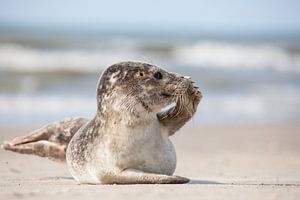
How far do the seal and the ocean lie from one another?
651mm

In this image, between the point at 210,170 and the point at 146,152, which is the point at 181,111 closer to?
the point at 146,152

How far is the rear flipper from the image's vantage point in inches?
321

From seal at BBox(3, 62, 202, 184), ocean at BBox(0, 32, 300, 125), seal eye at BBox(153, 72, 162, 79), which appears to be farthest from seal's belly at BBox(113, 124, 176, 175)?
ocean at BBox(0, 32, 300, 125)

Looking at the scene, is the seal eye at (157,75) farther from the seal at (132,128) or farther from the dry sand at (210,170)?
the dry sand at (210,170)

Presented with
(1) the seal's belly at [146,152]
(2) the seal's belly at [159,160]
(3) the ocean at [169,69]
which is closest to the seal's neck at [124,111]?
(1) the seal's belly at [146,152]

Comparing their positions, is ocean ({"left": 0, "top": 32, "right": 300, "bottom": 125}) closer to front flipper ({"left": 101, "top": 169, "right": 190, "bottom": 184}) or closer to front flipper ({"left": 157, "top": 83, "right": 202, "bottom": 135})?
front flipper ({"left": 157, "top": 83, "right": 202, "bottom": 135})

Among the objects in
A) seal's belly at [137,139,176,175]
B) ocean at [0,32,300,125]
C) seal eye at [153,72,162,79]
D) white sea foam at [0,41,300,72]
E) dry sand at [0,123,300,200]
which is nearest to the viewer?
dry sand at [0,123,300,200]

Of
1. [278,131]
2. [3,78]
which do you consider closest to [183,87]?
[278,131]

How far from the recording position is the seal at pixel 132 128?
21.1 feet

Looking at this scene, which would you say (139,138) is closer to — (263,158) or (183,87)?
(183,87)

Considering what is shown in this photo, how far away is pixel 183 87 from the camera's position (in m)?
6.70

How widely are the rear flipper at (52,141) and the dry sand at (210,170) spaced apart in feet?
0.90

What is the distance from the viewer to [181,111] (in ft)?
23.0

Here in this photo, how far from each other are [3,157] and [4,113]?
4.64 m
